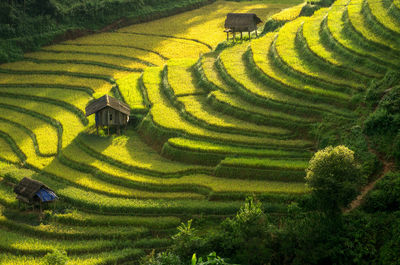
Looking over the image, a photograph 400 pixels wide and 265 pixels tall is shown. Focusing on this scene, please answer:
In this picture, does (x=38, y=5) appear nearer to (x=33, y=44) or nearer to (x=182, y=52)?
(x=33, y=44)

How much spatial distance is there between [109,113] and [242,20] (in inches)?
598

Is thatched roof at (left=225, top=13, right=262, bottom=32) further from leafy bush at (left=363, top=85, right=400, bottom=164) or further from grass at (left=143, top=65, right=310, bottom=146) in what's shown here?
leafy bush at (left=363, top=85, right=400, bottom=164)

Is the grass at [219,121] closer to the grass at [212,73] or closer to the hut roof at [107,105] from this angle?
the grass at [212,73]

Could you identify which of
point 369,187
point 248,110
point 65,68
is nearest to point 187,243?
A: point 369,187

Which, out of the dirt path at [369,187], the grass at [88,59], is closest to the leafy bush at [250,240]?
the dirt path at [369,187]

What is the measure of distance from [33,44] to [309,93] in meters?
27.0

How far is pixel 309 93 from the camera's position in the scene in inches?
1053

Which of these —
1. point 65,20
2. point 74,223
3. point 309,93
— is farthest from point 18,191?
point 65,20

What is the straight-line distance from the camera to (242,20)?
129 feet

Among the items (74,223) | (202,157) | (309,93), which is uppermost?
(309,93)

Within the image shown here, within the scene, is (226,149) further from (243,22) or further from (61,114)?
(243,22)

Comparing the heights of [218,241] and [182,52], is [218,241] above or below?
below

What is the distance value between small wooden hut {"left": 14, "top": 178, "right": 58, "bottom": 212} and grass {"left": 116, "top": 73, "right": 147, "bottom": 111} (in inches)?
360

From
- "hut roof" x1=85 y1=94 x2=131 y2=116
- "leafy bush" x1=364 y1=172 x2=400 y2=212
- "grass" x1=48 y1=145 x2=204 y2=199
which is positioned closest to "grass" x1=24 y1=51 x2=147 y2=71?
"hut roof" x1=85 y1=94 x2=131 y2=116
